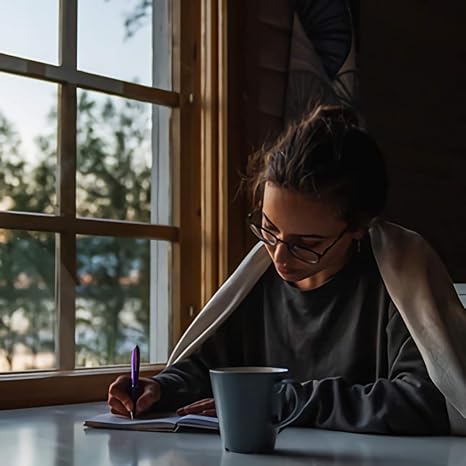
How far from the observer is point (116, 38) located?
1.83 meters

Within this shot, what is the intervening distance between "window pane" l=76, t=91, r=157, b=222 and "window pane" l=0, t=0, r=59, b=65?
0.37 feet

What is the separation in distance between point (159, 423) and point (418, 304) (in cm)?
40

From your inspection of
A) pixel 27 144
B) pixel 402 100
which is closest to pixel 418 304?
pixel 27 144

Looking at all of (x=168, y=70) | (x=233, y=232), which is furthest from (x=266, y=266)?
(x=168, y=70)

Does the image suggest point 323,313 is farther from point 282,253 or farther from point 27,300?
point 27,300

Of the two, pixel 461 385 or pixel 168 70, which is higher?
pixel 168 70

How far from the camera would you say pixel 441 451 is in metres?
1.04

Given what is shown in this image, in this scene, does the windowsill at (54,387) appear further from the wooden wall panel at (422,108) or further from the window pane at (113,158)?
the wooden wall panel at (422,108)

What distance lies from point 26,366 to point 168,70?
0.71 metres

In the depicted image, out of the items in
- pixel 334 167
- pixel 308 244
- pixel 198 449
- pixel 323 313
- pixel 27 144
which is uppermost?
pixel 27 144

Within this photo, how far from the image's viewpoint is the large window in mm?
1639

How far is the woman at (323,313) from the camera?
119 centimetres

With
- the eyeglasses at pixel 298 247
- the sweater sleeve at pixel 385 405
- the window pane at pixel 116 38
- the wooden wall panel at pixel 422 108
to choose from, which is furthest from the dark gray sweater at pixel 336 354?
the wooden wall panel at pixel 422 108

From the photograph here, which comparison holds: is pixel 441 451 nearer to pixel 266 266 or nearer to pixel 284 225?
pixel 284 225
